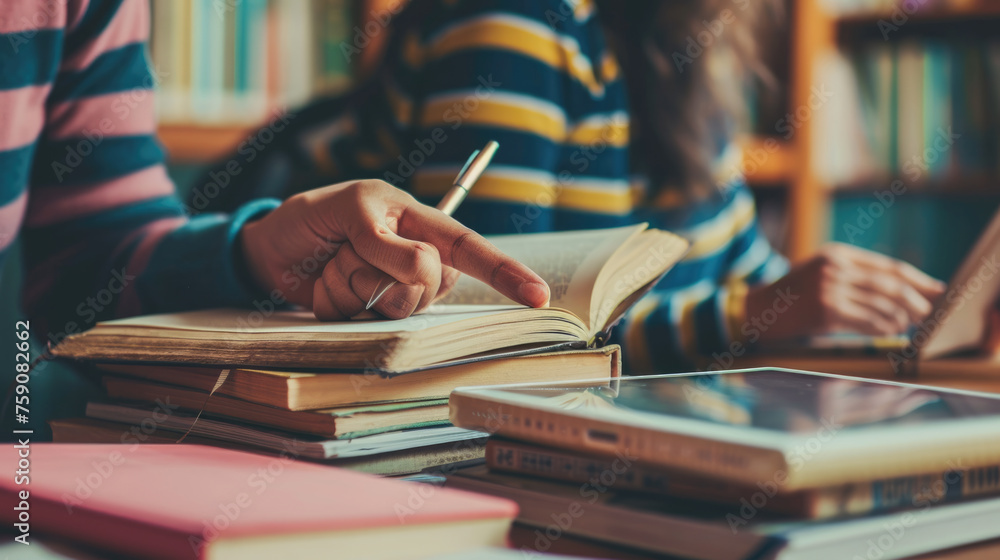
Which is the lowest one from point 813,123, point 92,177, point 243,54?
point 92,177

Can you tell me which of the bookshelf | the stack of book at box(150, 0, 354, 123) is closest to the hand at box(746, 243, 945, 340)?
the bookshelf

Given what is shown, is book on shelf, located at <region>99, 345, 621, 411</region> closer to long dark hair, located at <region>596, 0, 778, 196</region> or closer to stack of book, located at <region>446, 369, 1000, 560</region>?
stack of book, located at <region>446, 369, 1000, 560</region>

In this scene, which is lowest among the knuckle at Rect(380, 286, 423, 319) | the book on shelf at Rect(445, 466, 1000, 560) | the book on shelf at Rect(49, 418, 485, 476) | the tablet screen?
the book on shelf at Rect(49, 418, 485, 476)

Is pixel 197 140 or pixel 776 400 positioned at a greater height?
pixel 197 140

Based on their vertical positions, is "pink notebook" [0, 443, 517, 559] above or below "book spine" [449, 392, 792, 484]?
below

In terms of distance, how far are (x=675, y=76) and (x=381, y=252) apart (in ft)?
3.29

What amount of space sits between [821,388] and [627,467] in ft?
0.47

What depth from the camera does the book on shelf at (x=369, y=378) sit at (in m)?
0.42

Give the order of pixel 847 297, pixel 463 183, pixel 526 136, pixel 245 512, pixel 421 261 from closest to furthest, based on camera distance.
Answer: pixel 245 512 → pixel 421 261 → pixel 463 183 → pixel 847 297 → pixel 526 136

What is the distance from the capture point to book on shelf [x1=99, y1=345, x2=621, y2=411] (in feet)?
1.39

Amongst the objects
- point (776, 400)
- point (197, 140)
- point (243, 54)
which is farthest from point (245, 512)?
point (243, 54)

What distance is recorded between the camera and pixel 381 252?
53 centimetres

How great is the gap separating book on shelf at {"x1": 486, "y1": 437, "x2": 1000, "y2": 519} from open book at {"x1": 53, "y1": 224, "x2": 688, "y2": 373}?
0.07m

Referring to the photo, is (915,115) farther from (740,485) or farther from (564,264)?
(740,485)
